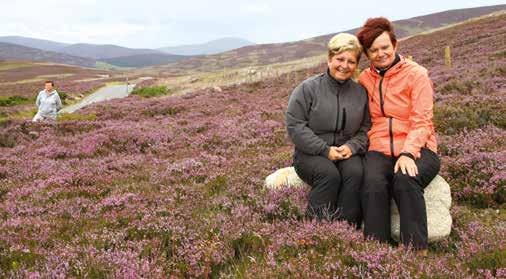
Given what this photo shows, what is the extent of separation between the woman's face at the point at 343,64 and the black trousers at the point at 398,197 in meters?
1.19

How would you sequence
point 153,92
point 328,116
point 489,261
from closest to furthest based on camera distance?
point 489,261 < point 328,116 < point 153,92

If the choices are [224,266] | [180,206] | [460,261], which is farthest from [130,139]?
[460,261]

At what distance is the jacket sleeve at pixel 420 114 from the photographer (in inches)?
209

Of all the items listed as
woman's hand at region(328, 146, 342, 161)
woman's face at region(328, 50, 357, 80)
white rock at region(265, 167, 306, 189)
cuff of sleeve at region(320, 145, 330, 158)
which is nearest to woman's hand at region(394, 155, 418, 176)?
woman's hand at region(328, 146, 342, 161)

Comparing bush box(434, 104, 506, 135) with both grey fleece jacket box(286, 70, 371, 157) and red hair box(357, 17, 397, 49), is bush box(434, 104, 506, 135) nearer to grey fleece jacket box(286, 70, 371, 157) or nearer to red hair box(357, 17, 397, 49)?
grey fleece jacket box(286, 70, 371, 157)

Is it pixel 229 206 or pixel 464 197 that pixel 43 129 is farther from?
pixel 464 197

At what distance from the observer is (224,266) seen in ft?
15.3

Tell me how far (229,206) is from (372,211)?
2.27 metres

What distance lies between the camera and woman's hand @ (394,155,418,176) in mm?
5047

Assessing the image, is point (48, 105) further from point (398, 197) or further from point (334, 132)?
point (398, 197)

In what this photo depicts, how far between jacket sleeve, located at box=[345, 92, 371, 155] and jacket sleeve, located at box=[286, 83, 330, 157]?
1.08ft

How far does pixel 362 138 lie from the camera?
5871mm

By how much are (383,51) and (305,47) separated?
15355cm

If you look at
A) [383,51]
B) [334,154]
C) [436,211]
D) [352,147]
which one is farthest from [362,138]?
[436,211]
